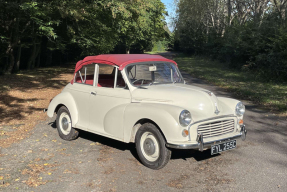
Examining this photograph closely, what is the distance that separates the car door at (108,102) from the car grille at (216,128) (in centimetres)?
141

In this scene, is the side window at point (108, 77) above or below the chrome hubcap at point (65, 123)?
above

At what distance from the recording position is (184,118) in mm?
4473

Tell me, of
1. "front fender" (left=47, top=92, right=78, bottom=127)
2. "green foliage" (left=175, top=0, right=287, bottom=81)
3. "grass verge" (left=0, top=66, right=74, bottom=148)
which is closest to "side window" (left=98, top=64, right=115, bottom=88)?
"front fender" (left=47, top=92, right=78, bottom=127)

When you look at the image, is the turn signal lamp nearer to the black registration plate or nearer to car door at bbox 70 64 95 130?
the black registration plate

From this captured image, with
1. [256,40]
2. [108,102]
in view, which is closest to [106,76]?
[108,102]

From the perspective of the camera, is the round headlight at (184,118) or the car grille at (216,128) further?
the car grille at (216,128)

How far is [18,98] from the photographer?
11.8 metres

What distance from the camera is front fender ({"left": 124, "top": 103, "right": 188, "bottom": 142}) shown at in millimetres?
4453

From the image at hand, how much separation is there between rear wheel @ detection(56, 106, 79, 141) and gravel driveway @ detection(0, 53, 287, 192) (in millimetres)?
156

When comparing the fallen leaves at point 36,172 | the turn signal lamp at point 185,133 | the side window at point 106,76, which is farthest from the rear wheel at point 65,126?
the turn signal lamp at point 185,133

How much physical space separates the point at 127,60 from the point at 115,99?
2.57 ft

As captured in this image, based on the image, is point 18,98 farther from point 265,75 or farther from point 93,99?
point 265,75

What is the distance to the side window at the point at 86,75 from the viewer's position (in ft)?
20.5

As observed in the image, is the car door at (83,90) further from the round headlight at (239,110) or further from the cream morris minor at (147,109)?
the round headlight at (239,110)
